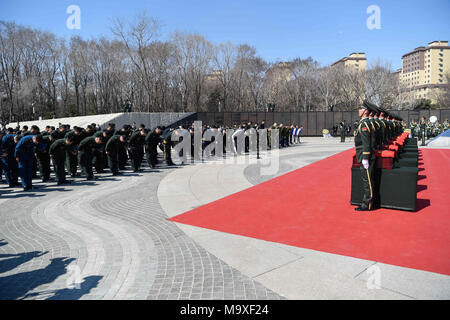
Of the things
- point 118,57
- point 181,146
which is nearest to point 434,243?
point 181,146

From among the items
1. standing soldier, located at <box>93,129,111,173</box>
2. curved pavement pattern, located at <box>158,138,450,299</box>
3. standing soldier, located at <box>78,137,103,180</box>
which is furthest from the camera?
standing soldier, located at <box>93,129,111,173</box>

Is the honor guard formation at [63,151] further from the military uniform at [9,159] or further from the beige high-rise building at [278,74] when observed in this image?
the beige high-rise building at [278,74]

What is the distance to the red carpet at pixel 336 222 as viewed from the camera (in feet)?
16.0

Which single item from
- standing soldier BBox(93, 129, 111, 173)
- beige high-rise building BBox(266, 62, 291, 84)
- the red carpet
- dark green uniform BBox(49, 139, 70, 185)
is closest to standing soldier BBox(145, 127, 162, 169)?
standing soldier BBox(93, 129, 111, 173)

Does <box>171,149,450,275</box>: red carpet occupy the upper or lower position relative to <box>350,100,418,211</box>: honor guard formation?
lower

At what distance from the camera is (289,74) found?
236 ft

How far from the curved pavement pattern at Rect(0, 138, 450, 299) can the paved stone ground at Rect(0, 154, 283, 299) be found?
15mm

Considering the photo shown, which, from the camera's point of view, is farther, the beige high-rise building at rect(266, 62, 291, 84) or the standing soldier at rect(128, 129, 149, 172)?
the beige high-rise building at rect(266, 62, 291, 84)

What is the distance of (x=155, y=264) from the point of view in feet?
15.3

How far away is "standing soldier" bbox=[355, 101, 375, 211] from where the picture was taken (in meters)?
6.64

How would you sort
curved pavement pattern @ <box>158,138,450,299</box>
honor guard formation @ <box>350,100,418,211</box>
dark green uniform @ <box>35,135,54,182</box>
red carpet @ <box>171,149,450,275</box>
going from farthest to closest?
dark green uniform @ <box>35,135,54,182</box> < honor guard formation @ <box>350,100,418,211</box> < red carpet @ <box>171,149,450,275</box> < curved pavement pattern @ <box>158,138,450,299</box>

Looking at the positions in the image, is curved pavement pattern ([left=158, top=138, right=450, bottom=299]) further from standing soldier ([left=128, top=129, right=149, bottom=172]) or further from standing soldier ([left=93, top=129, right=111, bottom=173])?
standing soldier ([left=93, top=129, right=111, bottom=173])

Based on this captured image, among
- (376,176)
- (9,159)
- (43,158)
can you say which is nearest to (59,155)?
(43,158)

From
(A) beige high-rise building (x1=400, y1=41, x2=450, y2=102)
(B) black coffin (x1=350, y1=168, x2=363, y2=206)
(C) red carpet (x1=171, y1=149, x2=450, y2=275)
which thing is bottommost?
(C) red carpet (x1=171, y1=149, x2=450, y2=275)
